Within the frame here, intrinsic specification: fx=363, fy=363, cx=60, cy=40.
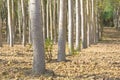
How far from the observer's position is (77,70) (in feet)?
37.1

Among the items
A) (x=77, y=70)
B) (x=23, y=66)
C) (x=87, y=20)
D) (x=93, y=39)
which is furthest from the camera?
(x=93, y=39)

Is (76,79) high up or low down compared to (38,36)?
down

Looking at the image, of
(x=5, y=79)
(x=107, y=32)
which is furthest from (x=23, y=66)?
(x=107, y=32)

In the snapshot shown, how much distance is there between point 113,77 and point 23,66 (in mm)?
3575

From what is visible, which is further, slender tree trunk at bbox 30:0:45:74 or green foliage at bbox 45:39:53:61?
green foliage at bbox 45:39:53:61

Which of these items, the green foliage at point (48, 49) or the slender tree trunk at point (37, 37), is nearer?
the slender tree trunk at point (37, 37)

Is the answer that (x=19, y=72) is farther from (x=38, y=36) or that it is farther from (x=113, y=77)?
(x=113, y=77)

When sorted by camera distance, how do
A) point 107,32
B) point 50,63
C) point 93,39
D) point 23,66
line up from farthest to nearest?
point 107,32
point 93,39
point 50,63
point 23,66

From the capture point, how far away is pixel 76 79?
9.53m

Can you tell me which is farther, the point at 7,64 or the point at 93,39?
the point at 93,39

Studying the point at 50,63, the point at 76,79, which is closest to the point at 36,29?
the point at 76,79

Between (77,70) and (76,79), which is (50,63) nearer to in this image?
(77,70)

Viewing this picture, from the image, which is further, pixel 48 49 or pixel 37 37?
pixel 48 49

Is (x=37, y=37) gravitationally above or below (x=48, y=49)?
above
